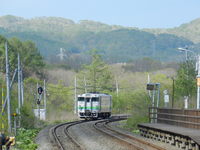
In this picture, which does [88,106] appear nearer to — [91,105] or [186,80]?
[91,105]

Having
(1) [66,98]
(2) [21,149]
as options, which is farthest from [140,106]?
(1) [66,98]

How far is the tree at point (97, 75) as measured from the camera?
107 m

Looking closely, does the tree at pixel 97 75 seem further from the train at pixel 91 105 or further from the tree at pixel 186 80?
the tree at pixel 186 80

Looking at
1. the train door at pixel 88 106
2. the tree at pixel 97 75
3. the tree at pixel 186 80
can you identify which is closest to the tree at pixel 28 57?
the tree at pixel 97 75

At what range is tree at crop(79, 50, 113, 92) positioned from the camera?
107125mm

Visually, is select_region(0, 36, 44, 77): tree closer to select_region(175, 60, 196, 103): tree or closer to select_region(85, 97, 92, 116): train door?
select_region(85, 97, 92, 116): train door

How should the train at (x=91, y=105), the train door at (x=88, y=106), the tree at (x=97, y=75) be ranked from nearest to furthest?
the train at (x=91, y=105) < the train door at (x=88, y=106) < the tree at (x=97, y=75)

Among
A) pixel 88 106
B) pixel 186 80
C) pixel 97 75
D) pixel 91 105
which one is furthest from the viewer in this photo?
pixel 97 75

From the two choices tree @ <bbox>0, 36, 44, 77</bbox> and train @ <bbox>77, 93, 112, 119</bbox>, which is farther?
tree @ <bbox>0, 36, 44, 77</bbox>

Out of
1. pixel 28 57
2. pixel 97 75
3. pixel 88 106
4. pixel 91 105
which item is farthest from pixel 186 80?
pixel 28 57

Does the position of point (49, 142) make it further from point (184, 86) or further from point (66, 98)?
point (66, 98)

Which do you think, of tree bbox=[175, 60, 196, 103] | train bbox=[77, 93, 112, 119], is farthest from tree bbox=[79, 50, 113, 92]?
tree bbox=[175, 60, 196, 103]

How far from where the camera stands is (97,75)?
111m

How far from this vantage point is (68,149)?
845 inches
